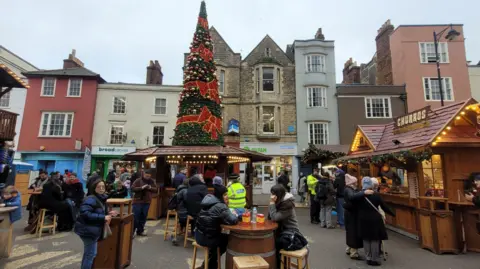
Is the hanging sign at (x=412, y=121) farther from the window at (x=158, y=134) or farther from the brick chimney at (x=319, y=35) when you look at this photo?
the window at (x=158, y=134)

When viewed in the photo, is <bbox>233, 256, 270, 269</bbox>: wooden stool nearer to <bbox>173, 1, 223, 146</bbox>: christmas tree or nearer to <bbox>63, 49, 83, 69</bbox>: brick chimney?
<bbox>173, 1, 223, 146</bbox>: christmas tree

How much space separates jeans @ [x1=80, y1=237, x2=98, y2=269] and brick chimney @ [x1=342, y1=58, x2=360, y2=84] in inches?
957

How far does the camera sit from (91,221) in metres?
3.95

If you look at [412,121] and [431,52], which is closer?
[412,121]

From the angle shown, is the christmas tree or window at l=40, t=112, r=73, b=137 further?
window at l=40, t=112, r=73, b=137

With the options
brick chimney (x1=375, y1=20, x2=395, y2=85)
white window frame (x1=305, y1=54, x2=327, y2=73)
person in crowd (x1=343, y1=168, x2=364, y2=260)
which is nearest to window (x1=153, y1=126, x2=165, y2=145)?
white window frame (x1=305, y1=54, x2=327, y2=73)

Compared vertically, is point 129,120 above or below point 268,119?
below

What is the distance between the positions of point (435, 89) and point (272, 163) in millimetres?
14474

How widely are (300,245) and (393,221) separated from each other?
6037 millimetres

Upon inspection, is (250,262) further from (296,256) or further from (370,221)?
(370,221)

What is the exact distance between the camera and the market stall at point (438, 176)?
6066 mm

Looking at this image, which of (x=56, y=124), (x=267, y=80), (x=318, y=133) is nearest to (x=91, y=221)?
(x=318, y=133)

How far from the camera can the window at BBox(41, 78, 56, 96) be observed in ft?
65.3

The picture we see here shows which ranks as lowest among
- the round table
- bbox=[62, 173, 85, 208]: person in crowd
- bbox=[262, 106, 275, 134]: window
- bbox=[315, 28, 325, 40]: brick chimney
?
the round table
